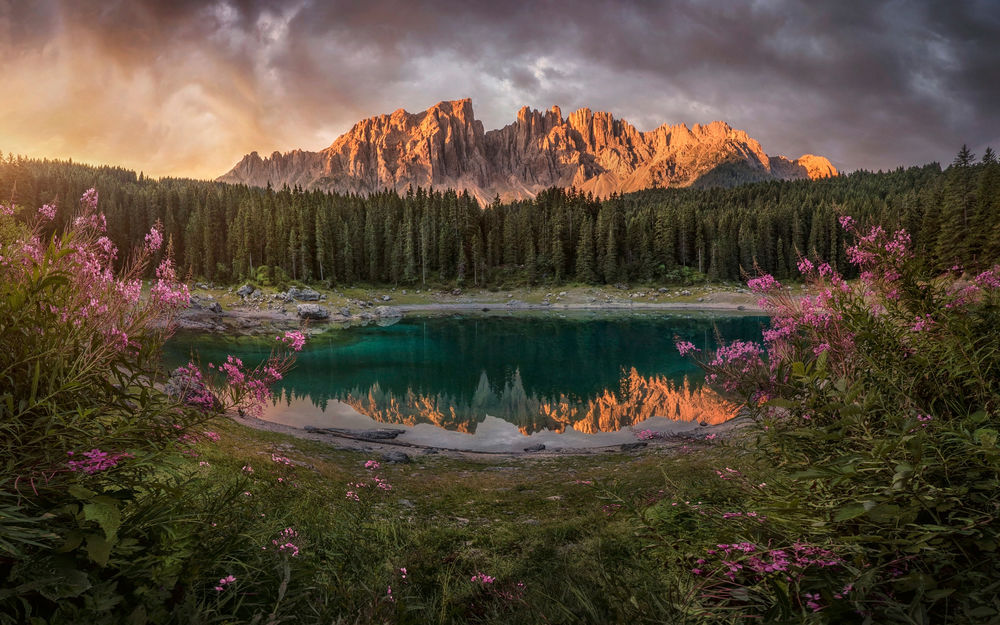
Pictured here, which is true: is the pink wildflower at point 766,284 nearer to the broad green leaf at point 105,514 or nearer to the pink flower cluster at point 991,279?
the pink flower cluster at point 991,279

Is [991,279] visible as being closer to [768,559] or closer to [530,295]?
[768,559]

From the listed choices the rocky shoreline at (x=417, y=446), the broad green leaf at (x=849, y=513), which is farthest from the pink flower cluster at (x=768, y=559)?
the rocky shoreline at (x=417, y=446)

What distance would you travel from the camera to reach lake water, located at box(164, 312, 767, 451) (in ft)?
71.8

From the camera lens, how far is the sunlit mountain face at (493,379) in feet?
77.0

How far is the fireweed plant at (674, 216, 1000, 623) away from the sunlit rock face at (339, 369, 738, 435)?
19.1m

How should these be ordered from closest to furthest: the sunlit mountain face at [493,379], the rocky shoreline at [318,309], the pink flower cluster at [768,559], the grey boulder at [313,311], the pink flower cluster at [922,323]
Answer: the pink flower cluster at [768,559] < the pink flower cluster at [922,323] < the sunlit mountain face at [493,379] < the rocky shoreline at [318,309] < the grey boulder at [313,311]

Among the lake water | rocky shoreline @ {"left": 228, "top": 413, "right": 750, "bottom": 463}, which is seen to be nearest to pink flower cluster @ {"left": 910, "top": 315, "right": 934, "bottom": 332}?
the lake water

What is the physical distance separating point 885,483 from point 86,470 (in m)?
3.73

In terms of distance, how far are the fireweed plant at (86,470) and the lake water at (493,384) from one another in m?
6.44

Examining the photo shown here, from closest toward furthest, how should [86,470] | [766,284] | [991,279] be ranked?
1. [86,470]
2. [991,279]
3. [766,284]

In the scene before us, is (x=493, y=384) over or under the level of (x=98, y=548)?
under

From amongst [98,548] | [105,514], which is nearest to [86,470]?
[105,514]

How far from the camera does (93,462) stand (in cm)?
200

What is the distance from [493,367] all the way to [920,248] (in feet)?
111
